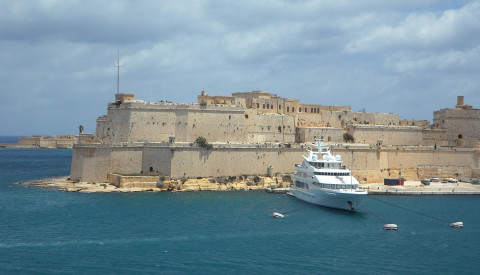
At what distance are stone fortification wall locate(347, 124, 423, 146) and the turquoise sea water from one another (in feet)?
54.5

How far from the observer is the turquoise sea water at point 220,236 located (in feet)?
87.7

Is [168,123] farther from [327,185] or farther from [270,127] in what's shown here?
[327,185]

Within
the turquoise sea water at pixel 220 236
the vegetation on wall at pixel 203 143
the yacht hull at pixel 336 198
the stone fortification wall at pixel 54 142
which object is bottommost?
the turquoise sea water at pixel 220 236

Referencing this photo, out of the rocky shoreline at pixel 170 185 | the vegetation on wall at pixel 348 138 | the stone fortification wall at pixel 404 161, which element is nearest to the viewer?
the rocky shoreline at pixel 170 185

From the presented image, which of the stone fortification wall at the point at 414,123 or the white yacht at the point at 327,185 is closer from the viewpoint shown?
the white yacht at the point at 327,185

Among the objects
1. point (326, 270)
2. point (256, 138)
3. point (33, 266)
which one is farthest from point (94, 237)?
point (256, 138)

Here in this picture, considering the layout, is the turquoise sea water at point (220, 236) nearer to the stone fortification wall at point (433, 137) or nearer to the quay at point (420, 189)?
the quay at point (420, 189)

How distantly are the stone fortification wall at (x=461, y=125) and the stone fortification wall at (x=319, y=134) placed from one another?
1426 cm

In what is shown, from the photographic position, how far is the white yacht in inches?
1583

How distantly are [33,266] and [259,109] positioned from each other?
116 ft

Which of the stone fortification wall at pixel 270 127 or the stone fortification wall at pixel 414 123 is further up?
the stone fortification wall at pixel 414 123

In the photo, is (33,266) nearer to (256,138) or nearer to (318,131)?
(256,138)

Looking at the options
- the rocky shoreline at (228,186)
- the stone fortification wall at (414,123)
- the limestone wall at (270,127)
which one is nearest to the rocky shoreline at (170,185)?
the rocky shoreline at (228,186)

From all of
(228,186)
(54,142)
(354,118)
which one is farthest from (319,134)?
(54,142)
